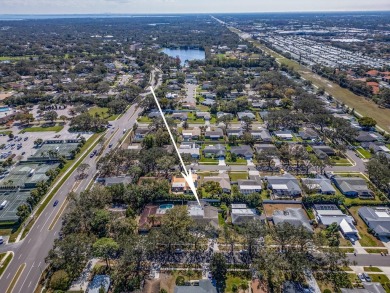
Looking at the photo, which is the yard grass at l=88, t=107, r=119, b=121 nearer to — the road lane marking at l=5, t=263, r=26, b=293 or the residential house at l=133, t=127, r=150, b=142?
the residential house at l=133, t=127, r=150, b=142

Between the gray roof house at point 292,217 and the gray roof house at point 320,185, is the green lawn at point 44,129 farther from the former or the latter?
the gray roof house at point 320,185

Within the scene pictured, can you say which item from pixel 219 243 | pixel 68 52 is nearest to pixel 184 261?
pixel 219 243

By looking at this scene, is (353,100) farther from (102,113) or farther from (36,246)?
(36,246)

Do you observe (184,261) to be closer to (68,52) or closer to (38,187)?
(38,187)

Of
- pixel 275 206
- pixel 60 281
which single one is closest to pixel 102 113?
pixel 60 281

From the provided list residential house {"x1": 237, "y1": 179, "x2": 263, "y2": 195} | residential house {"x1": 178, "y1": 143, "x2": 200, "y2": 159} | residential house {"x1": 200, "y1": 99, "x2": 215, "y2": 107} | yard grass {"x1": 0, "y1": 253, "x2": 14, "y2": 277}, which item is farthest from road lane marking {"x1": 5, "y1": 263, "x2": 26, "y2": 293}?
residential house {"x1": 200, "y1": 99, "x2": 215, "y2": 107}

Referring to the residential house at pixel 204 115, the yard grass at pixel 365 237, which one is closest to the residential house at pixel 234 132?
the residential house at pixel 204 115
